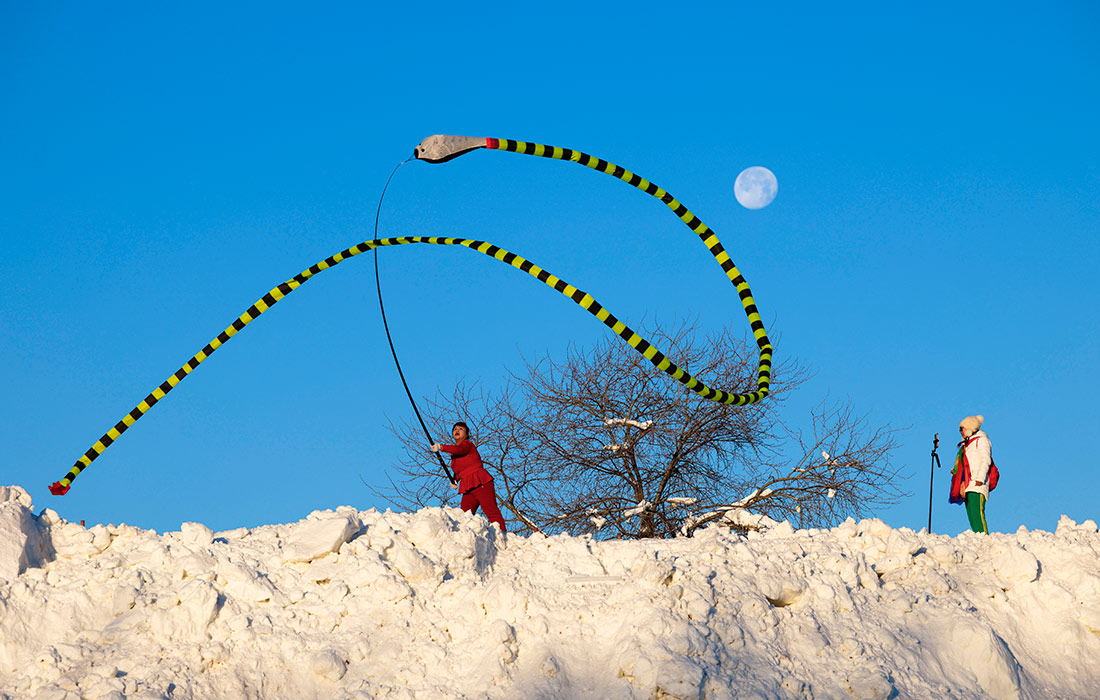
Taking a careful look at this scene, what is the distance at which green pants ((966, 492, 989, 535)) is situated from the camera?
444 inches

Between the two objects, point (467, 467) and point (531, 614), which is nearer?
point (531, 614)

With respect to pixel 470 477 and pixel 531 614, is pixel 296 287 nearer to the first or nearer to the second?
pixel 470 477

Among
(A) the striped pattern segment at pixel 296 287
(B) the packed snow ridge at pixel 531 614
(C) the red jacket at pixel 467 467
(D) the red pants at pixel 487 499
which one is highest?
(A) the striped pattern segment at pixel 296 287

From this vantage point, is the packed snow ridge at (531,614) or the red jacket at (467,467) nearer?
the packed snow ridge at (531,614)

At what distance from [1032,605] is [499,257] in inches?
256

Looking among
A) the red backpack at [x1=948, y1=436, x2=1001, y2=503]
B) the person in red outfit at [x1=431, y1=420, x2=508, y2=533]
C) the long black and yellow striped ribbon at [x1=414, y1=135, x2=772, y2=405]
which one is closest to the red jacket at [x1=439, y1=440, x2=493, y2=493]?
the person in red outfit at [x1=431, y1=420, x2=508, y2=533]

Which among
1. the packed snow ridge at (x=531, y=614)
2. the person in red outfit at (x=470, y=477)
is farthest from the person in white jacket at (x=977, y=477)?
the person in red outfit at (x=470, y=477)

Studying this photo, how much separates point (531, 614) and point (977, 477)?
567 centimetres

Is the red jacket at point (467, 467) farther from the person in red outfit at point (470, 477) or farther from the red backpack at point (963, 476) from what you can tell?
the red backpack at point (963, 476)

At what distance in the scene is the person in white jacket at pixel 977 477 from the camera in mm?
11258

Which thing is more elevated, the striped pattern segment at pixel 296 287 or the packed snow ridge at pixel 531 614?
the striped pattern segment at pixel 296 287

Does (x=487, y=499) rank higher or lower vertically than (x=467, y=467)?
lower

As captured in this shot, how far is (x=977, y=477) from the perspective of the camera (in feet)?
37.0

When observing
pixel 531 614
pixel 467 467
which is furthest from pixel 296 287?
pixel 531 614
